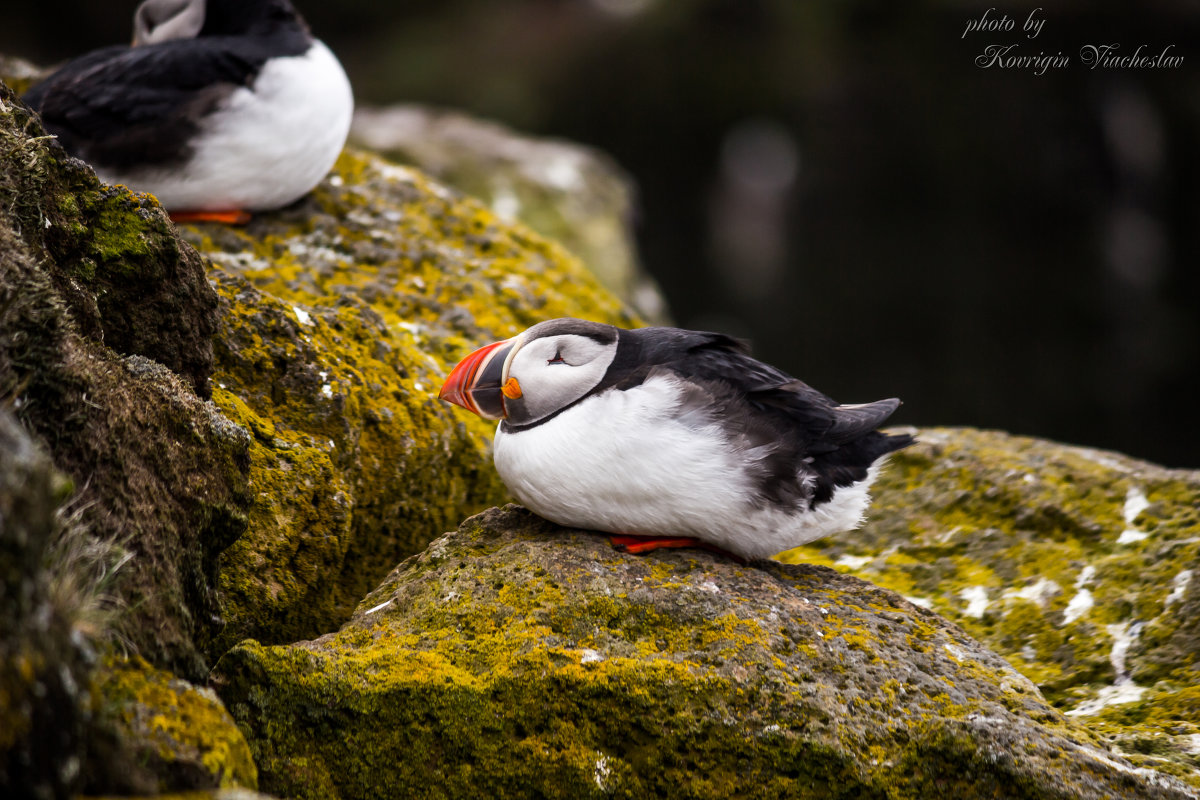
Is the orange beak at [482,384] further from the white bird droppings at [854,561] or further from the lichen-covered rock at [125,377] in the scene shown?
the white bird droppings at [854,561]

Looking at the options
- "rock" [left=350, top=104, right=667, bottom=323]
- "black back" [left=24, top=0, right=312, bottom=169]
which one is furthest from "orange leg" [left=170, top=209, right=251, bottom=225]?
"rock" [left=350, top=104, right=667, bottom=323]

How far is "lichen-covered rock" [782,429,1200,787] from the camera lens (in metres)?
3.74

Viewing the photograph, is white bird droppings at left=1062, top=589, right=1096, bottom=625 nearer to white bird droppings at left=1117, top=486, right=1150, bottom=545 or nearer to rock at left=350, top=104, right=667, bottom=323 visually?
white bird droppings at left=1117, top=486, right=1150, bottom=545

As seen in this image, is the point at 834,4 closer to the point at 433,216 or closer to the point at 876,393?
the point at 876,393

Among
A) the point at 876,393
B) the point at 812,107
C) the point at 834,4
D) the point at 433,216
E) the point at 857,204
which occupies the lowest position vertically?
the point at 876,393

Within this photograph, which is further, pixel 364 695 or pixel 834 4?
pixel 834 4

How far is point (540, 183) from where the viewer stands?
31.0 feet

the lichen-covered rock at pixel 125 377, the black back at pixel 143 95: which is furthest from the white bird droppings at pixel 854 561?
the black back at pixel 143 95

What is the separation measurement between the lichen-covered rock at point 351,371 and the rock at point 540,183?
8.33 feet

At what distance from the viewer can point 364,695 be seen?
2.90 metres

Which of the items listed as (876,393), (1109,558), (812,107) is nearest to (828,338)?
(876,393)

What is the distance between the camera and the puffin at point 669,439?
139 inches

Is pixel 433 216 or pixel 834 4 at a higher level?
pixel 834 4

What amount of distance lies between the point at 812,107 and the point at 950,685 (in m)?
21.0
